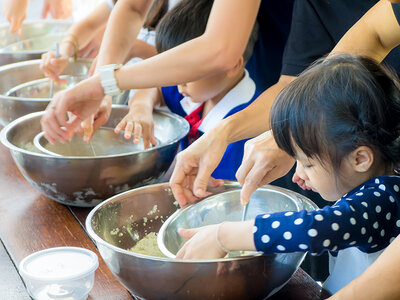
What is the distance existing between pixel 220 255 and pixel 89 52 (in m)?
1.74

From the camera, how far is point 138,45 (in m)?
2.28

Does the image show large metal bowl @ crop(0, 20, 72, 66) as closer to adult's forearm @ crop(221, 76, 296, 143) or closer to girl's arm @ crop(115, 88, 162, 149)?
girl's arm @ crop(115, 88, 162, 149)

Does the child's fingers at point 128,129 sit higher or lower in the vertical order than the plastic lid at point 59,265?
lower

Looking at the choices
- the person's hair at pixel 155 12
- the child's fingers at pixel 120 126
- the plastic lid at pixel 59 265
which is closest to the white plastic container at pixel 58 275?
the plastic lid at pixel 59 265

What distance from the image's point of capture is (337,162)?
1.07 meters

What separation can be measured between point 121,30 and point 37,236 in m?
0.88

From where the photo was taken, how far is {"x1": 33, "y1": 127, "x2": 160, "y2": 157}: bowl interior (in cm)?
175

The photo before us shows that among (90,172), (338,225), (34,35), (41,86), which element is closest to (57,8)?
(34,35)

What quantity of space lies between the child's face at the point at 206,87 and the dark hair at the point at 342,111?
0.72 metres

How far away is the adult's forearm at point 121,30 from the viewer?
6.41 feet

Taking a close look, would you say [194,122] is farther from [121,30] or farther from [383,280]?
[383,280]

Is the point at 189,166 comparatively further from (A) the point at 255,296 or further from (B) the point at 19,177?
(B) the point at 19,177

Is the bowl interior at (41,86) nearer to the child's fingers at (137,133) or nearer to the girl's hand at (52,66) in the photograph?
the girl's hand at (52,66)

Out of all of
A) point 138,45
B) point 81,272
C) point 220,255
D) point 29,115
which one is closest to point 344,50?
point 220,255
